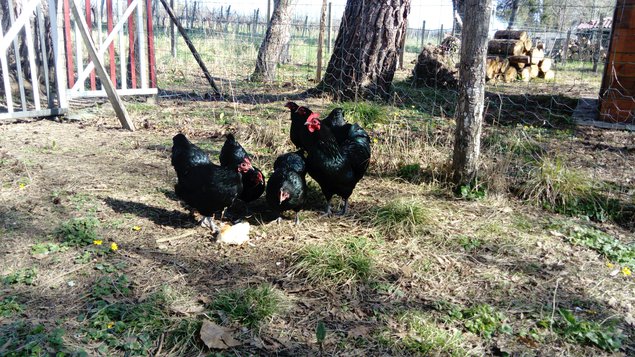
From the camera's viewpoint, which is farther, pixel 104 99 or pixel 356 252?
pixel 104 99

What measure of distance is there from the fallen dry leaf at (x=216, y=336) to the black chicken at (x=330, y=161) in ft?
6.18

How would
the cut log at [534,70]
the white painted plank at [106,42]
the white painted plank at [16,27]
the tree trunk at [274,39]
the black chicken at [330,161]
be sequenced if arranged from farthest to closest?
the cut log at [534,70] → the tree trunk at [274,39] → the white painted plank at [106,42] → the white painted plank at [16,27] → the black chicken at [330,161]

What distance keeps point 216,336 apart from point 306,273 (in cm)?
90

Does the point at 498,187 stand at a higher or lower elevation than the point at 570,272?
higher

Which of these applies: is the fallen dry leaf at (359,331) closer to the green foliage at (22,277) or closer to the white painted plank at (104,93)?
the green foliage at (22,277)

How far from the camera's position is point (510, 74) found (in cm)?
1159

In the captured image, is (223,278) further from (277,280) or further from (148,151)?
(148,151)

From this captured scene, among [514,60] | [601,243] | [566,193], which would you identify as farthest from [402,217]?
[514,60]

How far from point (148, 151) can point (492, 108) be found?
235 inches

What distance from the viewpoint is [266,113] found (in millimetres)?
7422

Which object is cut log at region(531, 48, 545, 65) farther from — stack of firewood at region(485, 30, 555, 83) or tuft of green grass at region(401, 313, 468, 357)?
tuft of green grass at region(401, 313, 468, 357)

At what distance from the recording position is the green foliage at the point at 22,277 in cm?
292

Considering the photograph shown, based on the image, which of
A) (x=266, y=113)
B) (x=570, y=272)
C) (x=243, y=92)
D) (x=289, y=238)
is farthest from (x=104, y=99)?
(x=570, y=272)

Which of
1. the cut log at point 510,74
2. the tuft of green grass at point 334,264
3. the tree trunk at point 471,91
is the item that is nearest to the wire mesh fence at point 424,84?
the cut log at point 510,74
